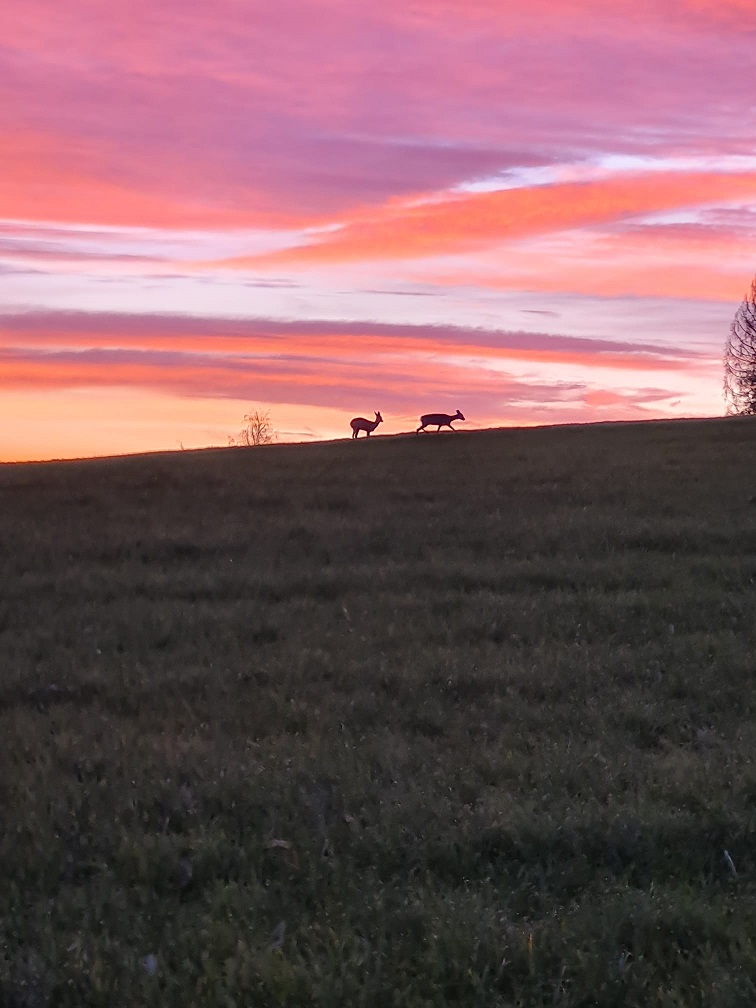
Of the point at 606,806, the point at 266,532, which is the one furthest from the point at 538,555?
the point at 606,806

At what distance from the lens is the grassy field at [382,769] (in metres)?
5.45

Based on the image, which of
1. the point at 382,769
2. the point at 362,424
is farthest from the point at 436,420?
the point at 382,769

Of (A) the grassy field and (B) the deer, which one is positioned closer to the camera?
(A) the grassy field

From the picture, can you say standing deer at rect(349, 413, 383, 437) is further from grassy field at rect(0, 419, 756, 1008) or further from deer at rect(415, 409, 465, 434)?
grassy field at rect(0, 419, 756, 1008)

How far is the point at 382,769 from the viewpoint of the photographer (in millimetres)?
7930

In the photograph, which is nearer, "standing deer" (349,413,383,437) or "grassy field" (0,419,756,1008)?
"grassy field" (0,419,756,1008)

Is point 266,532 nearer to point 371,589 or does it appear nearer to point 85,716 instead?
point 371,589

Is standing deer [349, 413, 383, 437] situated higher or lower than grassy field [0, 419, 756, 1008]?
higher

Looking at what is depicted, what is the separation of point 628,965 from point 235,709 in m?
4.90

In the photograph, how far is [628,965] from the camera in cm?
532

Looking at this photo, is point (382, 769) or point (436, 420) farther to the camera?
point (436, 420)

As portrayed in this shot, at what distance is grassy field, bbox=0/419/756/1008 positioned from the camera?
5.45 metres

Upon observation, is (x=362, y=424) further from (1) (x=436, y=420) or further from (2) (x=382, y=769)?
(2) (x=382, y=769)

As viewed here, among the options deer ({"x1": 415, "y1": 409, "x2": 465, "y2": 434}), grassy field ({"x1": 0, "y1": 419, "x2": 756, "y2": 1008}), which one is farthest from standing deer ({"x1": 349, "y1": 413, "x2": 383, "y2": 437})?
grassy field ({"x1": 0, "y1": 419, "x2": 756, "y2": 1008})
